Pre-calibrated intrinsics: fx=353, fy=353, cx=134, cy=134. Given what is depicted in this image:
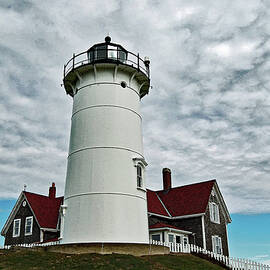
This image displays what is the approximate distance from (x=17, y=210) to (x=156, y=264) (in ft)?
53.1

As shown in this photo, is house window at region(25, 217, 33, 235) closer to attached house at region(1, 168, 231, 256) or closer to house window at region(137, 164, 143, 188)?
attached house at region(1, 168, 231, 256)

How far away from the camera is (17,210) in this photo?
27016mm

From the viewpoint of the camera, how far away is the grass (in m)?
12.7

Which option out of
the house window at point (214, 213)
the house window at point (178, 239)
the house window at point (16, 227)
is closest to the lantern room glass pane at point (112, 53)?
the house window at point (178, 239)

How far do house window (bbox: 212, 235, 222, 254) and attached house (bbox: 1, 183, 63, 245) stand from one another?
36.6ft

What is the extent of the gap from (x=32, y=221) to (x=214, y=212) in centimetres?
1346

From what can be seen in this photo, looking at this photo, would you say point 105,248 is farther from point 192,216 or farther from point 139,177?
point 192,216

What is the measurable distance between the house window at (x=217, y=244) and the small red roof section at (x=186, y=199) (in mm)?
2537

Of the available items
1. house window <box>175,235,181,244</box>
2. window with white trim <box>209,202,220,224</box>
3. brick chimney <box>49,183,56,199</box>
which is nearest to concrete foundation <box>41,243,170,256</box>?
house window <box>175,235,181,244</box>

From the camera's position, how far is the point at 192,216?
25016 mm

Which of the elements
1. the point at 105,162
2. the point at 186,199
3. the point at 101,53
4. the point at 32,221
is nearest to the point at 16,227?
the point at 32,221

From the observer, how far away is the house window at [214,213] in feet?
85.6

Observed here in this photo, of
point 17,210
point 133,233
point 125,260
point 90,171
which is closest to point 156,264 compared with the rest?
point 125,260

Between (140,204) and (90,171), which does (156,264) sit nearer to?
(140,204)
